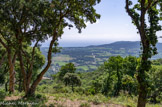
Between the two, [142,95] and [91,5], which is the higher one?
[91,5]

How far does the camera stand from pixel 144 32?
5723 millimetres

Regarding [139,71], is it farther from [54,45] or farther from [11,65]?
[11,65]

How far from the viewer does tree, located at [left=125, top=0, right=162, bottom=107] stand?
546cm

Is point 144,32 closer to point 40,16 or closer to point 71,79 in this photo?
point 40,16

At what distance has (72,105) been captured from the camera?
7.09 metres

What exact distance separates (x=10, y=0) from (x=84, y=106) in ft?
24.0

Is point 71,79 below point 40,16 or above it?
below

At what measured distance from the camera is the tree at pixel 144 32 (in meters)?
5.46

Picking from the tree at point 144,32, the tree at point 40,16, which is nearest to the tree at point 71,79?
the tree at point 40,16

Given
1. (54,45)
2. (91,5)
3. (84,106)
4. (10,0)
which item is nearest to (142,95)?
(84,106)

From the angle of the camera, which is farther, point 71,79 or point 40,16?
point 71,79

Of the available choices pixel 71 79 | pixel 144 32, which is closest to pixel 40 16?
pixel 144 32

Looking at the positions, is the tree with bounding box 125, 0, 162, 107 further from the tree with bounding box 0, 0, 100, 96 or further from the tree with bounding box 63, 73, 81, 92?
the tree with bounding box 63, 73, 81, 92

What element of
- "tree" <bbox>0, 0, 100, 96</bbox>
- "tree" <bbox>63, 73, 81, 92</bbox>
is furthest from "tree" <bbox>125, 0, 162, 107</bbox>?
"tree" <bbox>63, 73, 81, 92</bbox>
